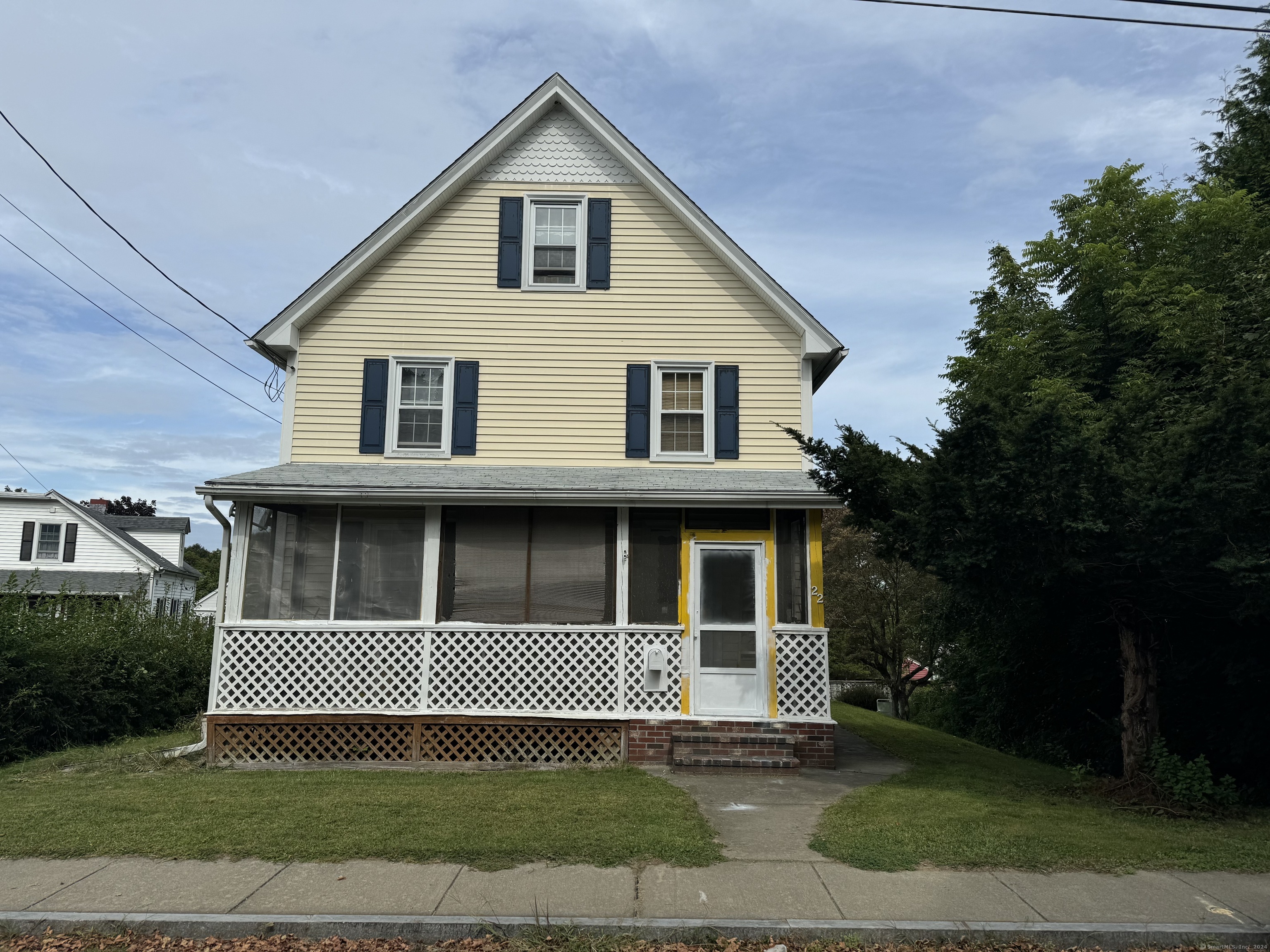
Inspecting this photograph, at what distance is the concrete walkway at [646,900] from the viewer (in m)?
5.61

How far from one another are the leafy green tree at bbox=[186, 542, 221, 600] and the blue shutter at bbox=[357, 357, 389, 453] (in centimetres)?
4601

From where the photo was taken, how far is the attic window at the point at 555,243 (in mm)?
13812

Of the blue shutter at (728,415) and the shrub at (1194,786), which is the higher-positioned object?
the blue shutter at (728,415)

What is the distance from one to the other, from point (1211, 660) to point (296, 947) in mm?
10066

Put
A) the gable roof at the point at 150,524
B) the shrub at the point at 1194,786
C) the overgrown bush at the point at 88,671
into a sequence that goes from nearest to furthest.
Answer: the shrub at the point at 1194,786
the overgrown bush at the point at 88,671
the gable roof at the point at 150,524

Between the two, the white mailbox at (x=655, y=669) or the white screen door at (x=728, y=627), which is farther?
the white screen door at (x=728, y=627)

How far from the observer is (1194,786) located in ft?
29.7

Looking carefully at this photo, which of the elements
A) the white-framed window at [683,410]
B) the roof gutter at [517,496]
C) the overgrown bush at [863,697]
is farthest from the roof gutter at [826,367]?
the overgrown bush at [863,697]

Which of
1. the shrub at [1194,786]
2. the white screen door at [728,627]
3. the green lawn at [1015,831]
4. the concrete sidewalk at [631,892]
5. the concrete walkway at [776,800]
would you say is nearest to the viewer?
the concrete sidewalk at [631,892]

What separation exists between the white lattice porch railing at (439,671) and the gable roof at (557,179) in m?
4.54

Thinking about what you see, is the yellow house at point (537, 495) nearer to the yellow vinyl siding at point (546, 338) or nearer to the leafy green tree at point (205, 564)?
the yellow vinyl siding at point (546, 338)

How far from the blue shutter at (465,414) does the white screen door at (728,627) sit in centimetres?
371

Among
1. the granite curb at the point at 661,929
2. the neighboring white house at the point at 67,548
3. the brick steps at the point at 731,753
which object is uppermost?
the neighboring white house at the point at 67,548

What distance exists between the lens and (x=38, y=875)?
21.4 feet
